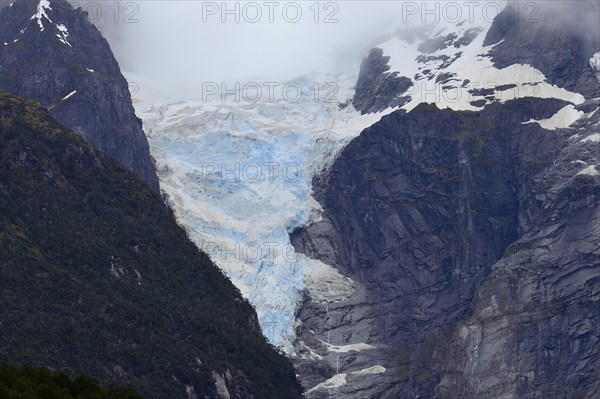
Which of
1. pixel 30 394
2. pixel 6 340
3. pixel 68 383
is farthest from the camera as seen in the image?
pixel 6 340

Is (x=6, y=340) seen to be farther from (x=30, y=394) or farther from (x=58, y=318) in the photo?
(x=30, y=394)

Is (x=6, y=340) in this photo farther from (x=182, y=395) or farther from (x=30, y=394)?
(x=30, y=394)

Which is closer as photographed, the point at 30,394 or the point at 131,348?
the point at 30,394

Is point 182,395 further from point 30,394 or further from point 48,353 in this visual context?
point 30,394

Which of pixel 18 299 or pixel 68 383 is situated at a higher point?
pixel 18 299

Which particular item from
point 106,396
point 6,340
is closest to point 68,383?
point 106,396

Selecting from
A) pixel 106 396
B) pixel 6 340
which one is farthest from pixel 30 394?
pixel 6 340

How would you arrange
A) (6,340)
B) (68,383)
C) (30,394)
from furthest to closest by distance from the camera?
1. (6,340)
2. (68,383)
3. (30,394)

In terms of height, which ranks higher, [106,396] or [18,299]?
[18,299]

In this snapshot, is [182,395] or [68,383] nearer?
[68,383]
